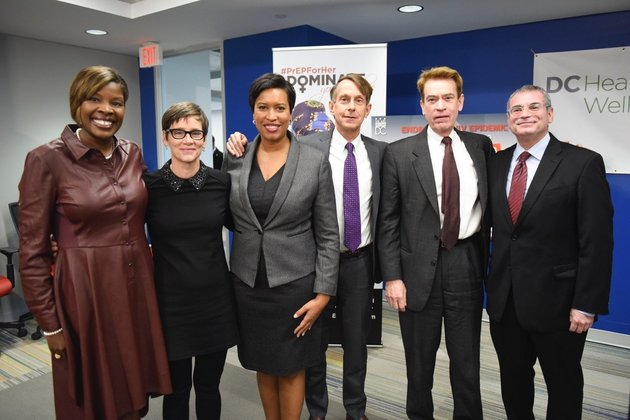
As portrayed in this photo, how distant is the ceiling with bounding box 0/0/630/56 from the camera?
11.0 ft

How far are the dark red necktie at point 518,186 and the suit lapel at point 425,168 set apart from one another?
0.95 feet

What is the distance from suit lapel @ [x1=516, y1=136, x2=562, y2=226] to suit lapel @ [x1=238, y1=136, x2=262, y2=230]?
1.02 meters

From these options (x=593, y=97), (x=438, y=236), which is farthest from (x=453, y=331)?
(x=593, y=97)

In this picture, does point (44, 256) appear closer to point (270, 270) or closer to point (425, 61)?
point (270, 270)

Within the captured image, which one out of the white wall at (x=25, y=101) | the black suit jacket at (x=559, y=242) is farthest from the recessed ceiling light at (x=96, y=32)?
the black suit jacket at (x=559, y=242)

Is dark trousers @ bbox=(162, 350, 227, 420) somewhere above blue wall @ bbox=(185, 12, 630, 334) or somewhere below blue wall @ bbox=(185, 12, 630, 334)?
below

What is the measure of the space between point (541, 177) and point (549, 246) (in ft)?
0.87

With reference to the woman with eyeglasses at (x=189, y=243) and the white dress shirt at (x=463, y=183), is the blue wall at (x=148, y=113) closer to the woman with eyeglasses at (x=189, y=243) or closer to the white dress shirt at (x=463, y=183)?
the woman with eyeglasses at (x=189, y=243)

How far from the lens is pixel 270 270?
1.74 meters

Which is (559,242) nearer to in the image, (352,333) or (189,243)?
(352,333)

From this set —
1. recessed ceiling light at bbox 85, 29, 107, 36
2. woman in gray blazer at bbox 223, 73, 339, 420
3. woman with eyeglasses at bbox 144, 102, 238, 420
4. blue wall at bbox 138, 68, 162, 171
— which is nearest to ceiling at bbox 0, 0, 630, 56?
recessed ceiling light at bbox 85, 29, 107, 36

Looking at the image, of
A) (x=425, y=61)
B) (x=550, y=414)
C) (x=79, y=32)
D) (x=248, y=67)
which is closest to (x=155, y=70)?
(x=79, y=32)

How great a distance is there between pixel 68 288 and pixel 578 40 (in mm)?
3824

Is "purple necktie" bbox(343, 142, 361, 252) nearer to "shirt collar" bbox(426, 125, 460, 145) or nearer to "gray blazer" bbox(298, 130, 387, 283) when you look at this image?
"gray blazer" bbox(298, 130, 387, 283)
